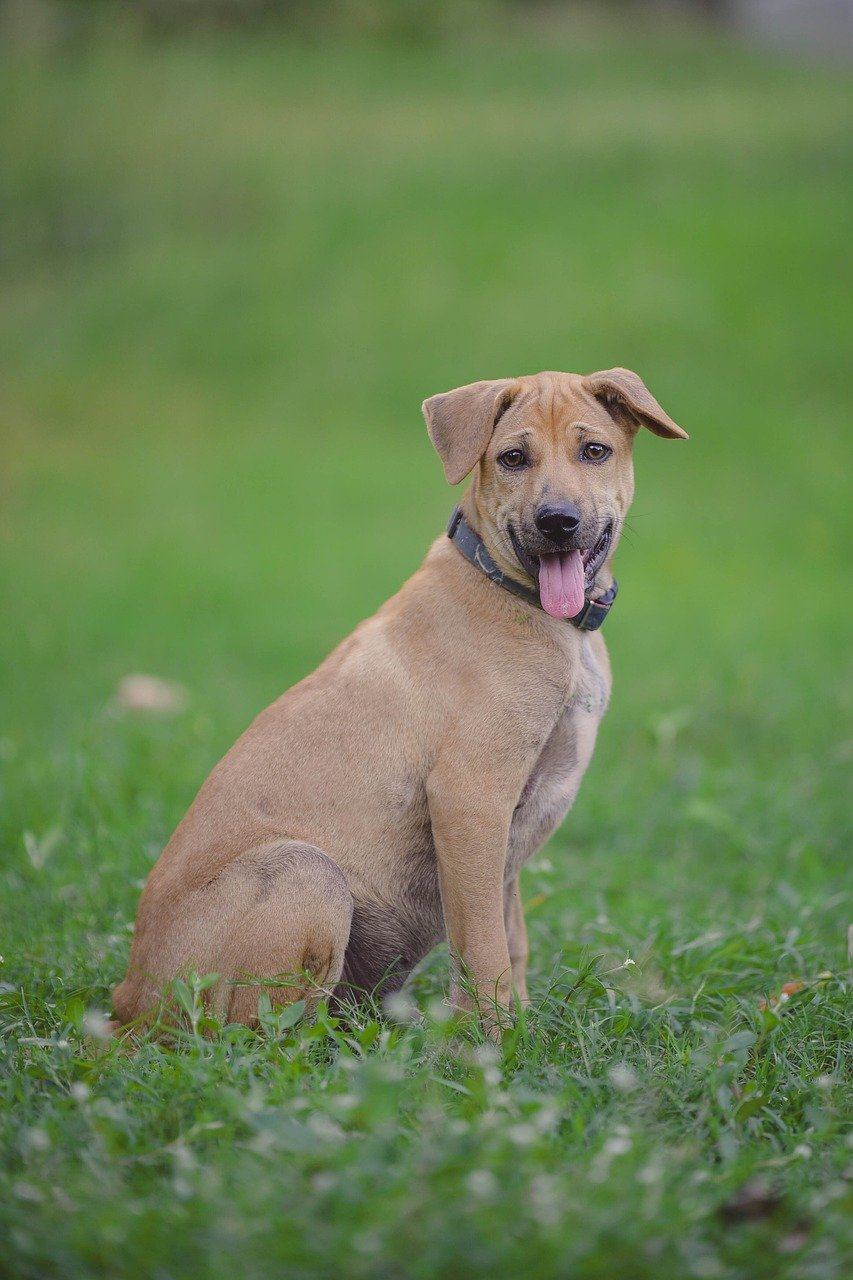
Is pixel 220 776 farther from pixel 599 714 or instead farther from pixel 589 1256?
pixel 589 1256

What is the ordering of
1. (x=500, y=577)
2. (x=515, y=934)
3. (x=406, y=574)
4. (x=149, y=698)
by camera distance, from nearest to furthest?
1. (x=500, y=577)
2. (x=515, y=934)
3. (x=149, y=698)
4. (x=406, y=574)

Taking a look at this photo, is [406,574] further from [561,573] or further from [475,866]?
[475,866]

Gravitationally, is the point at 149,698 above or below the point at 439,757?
below

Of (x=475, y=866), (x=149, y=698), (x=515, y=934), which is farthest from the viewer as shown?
(x=149, y=698)

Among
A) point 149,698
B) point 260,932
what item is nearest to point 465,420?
point 260,932

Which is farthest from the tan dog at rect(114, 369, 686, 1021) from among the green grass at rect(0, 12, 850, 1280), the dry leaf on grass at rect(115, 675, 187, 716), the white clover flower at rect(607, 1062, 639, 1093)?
the dry leaf on grass at rect(115, 675, 187, 716)

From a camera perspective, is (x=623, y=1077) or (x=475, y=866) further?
(x=475, y=866)

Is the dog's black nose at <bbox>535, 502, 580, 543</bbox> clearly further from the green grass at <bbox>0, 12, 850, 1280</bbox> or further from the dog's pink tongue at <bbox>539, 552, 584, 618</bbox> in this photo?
the green grass at <bbox>0, 12, 850, 1280</bbox>

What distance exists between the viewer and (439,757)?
374 cm

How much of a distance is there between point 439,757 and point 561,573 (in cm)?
69

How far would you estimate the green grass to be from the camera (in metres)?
2.60

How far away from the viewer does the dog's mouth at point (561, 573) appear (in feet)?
12.4

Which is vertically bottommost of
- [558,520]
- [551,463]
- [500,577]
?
[500,577]

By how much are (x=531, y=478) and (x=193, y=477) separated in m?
11.9
